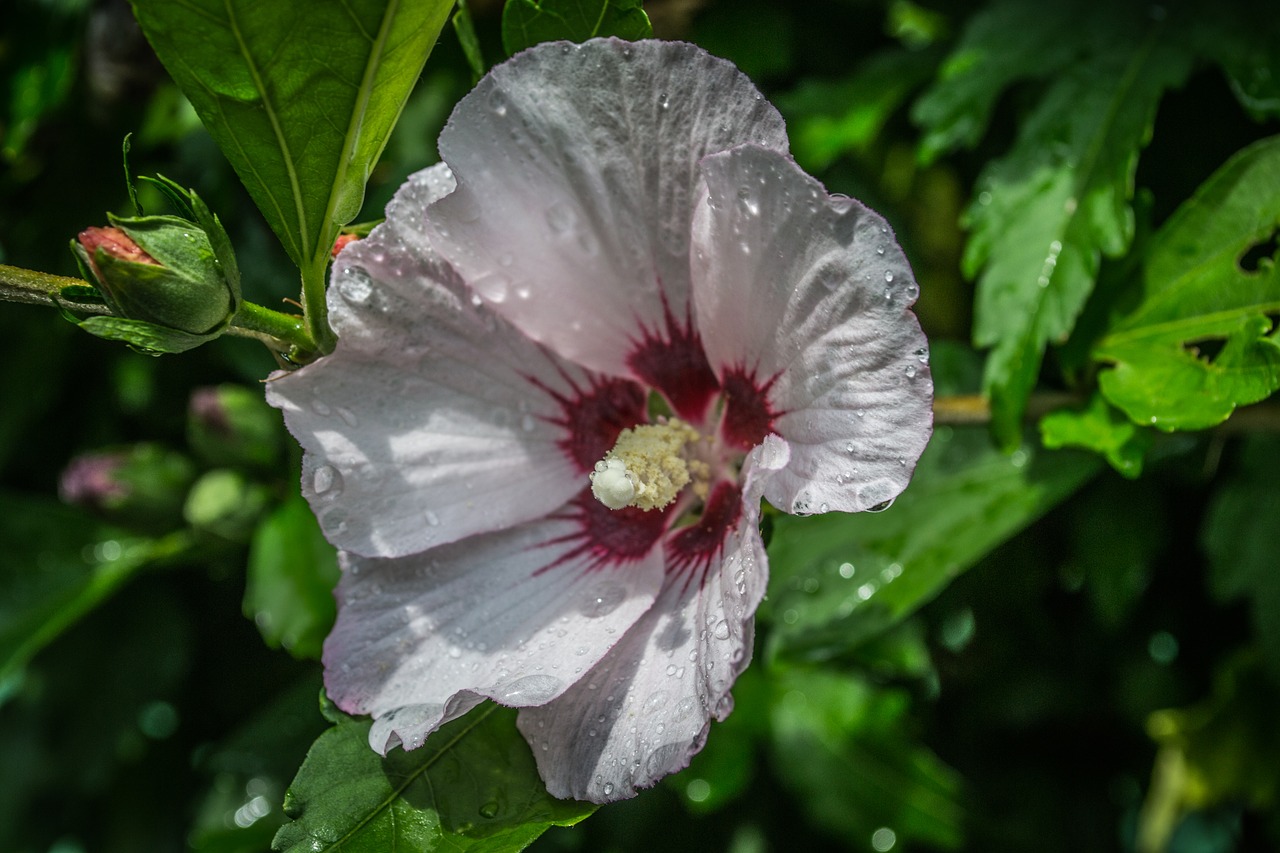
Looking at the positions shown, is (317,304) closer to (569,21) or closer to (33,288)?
(33,288)

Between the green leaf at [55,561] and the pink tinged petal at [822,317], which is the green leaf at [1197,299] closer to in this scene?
the pink tinged petal at [822,317]

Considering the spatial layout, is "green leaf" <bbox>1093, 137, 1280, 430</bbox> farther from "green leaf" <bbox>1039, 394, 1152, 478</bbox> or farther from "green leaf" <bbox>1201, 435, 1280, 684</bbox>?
"green leaf" <bbox>1201, 435, 1280, 684</bbox>

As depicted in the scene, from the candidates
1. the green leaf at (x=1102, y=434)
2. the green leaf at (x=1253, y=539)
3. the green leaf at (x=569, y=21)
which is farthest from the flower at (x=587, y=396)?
the green leaf at (x=1253, y=539)

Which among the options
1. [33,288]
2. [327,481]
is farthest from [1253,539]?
[33,288]

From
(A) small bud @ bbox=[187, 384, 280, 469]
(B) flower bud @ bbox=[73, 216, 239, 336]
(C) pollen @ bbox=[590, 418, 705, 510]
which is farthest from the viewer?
(A) small bud @ bbox=[187, 384, 280, 469]

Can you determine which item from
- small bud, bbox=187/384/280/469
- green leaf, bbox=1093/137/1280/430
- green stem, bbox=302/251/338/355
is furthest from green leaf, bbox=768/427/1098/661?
small bud, bbox=187/384/280/469
